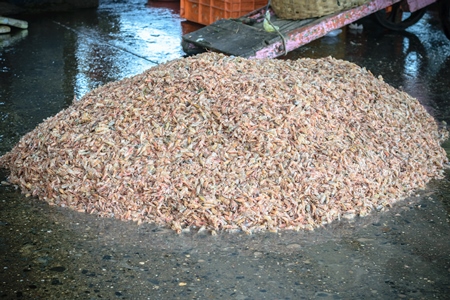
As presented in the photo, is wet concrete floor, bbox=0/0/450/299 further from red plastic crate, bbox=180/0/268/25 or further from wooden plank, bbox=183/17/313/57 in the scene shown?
red plastic crate, bbox=180/0/268/25

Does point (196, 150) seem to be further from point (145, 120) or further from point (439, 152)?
point (439, 152)

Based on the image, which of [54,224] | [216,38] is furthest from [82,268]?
A: [216,38]

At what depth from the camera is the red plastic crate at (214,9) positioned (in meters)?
8.03

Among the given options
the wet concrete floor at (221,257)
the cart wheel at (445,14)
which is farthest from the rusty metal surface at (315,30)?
the wet concrete floor at (221,257)

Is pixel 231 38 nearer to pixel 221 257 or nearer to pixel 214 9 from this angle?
pixel 214 9

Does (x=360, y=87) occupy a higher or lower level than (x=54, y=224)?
higher

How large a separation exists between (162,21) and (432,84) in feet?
14.0

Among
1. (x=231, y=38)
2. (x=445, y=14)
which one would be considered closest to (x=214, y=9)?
(x=231, y=38)

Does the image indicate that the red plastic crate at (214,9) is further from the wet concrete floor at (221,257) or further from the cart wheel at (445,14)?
the wet concrete floor at (221,257)

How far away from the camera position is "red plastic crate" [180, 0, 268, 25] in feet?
26.4

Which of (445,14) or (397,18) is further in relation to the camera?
(397,18)

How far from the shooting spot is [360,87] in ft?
16.5

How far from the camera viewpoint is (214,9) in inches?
332

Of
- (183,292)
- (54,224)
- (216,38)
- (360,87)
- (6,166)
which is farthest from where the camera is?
(216,38)
